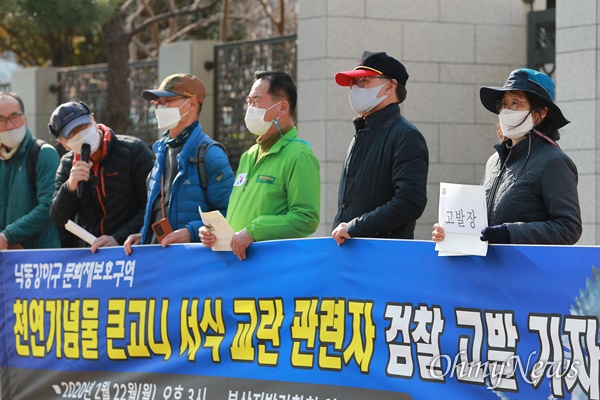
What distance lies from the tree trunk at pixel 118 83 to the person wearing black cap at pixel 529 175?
9942 millimetres

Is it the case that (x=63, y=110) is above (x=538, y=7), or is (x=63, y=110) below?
below

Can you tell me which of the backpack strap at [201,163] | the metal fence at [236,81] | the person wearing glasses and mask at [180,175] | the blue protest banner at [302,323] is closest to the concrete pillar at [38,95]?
the metal fence at [236,81]

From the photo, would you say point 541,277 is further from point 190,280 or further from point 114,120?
point 114,120

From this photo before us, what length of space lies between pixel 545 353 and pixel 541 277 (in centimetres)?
32

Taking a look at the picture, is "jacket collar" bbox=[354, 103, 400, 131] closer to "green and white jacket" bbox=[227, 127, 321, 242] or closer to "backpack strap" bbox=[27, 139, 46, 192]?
"green and white jacket" bbox=[227, 127, 321, 242]

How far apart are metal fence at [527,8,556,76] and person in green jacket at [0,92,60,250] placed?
540 centimetres

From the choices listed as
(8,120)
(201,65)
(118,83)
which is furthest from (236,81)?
(8,120)

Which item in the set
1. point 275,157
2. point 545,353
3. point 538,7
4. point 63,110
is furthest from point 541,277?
point 538,7

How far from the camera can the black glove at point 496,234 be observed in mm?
5043

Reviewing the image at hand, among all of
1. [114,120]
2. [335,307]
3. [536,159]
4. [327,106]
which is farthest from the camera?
[114,120]

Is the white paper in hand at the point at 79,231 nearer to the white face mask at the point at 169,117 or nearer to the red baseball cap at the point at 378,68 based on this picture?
→ the white face mask at the point at 169,117

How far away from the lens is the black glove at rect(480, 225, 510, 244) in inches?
199

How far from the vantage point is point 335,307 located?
19.1 ft

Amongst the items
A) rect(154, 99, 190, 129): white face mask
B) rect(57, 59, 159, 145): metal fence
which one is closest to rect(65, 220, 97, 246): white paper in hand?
rect(154, 99, 190, 129): white face mask
